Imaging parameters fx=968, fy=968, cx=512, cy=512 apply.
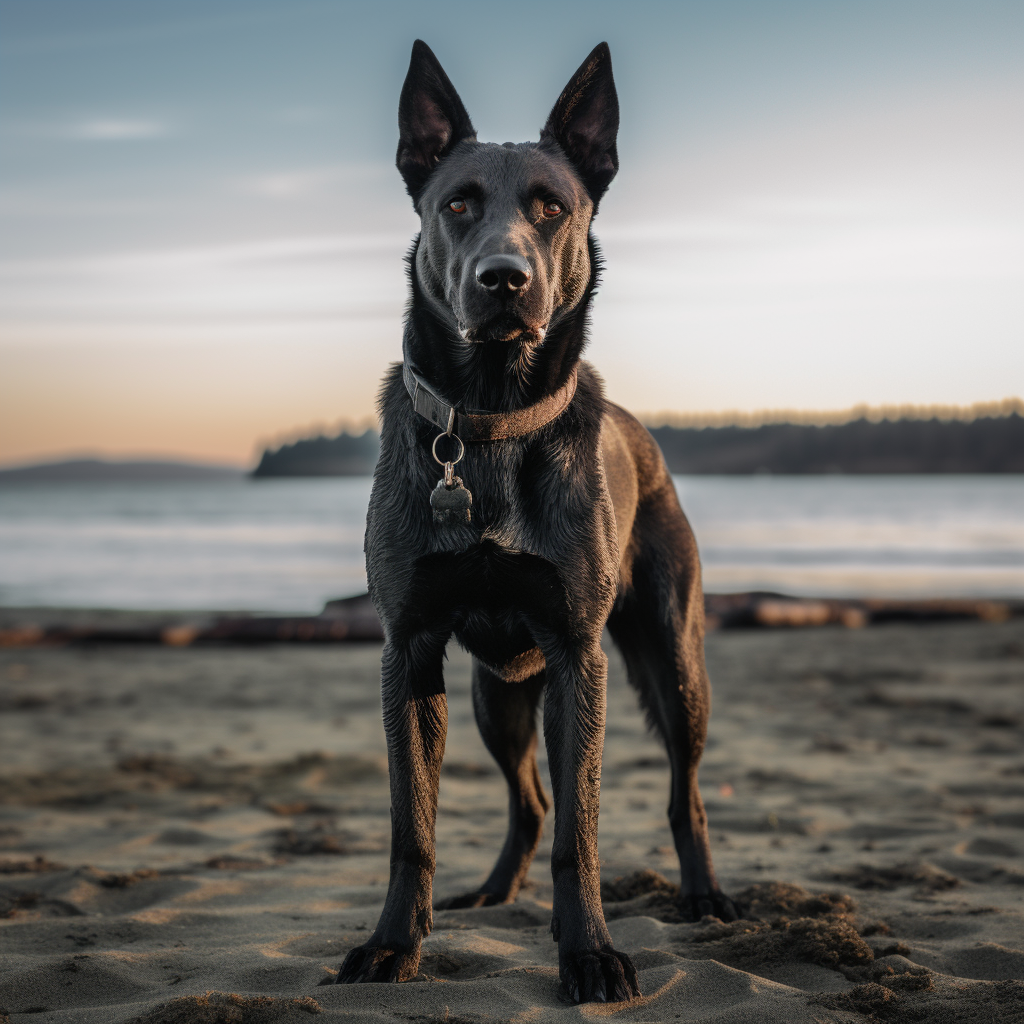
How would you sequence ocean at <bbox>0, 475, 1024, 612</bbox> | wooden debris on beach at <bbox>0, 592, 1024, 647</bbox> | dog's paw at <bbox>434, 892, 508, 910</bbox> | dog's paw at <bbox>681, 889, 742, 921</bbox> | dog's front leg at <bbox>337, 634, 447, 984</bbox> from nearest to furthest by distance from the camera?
dog's front leg at <bbox>337, 634, 447, 984</bbox> → dog's paw at <bbox>681, 889, 742, 921</bbox> → dog's paw at <bbox>434, 892, 508, 910</bbox> → wooden debris on beach at <bbox>0, 592, 1024, 647</bbox> → ocean at <bbox>0, 475, 1024, 612</bbox>

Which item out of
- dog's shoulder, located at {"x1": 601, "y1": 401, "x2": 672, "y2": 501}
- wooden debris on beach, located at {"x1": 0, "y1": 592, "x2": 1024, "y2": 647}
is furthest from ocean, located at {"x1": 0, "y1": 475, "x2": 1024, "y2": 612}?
dog's shoulder, located at {"x1": 601, "y1": 401, "x2": 672, "y2": 501}

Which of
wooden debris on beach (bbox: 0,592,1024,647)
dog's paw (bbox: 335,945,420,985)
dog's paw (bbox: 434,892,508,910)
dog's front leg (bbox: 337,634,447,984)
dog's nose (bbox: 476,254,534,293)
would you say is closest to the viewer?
dog's nose (bbox: 476,254,534,293)

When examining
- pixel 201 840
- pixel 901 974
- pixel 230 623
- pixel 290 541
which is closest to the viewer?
pixel 901 974

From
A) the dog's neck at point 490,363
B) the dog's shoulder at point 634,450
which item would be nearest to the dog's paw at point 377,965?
the dog's neck at point 490,363

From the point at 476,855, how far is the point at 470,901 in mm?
725

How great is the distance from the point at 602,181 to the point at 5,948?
3157 mm

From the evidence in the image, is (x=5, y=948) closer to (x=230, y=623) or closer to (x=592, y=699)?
(x=592, y=699)

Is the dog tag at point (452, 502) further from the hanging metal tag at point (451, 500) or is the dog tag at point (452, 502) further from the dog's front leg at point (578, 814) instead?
the dog's front leg at point (578, 814)

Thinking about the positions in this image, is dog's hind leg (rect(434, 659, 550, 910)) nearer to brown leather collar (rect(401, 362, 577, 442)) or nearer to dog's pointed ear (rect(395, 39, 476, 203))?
brown leather collar (rect(401, 362, 577, 442))

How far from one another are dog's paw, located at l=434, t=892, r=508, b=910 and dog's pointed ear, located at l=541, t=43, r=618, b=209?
2.58 meters

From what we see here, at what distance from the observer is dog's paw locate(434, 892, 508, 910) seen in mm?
3625

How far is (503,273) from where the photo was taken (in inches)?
102

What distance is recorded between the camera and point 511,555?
280cm

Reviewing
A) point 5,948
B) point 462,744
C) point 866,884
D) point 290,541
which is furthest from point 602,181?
point 290,541
